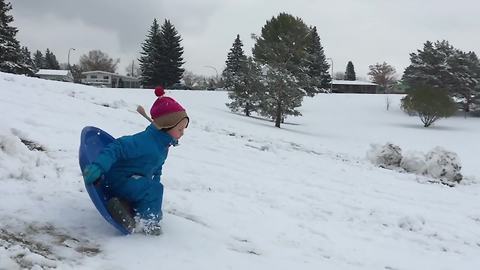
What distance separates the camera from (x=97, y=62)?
4016 inches

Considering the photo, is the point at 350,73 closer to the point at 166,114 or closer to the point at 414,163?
the point at 414,163

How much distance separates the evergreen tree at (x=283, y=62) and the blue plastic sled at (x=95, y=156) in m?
22.9

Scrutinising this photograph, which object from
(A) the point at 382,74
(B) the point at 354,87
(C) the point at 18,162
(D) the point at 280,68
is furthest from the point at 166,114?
(A) the point at 382,74

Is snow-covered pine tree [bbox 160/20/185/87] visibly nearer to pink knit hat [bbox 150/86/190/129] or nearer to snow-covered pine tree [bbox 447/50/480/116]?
snow-covered pine tree [bbox 447/50/480/116]

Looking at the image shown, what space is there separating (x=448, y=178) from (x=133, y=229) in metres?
10.1

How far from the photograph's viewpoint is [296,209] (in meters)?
6.01

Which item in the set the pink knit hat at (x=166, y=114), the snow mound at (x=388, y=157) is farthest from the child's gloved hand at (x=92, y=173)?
the snow mound at (x=388, y=157)

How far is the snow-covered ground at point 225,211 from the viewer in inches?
138

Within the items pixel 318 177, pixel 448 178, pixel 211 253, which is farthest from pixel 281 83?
pixel 211 253

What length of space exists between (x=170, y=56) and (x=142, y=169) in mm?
51674

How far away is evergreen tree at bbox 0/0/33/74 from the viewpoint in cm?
3650

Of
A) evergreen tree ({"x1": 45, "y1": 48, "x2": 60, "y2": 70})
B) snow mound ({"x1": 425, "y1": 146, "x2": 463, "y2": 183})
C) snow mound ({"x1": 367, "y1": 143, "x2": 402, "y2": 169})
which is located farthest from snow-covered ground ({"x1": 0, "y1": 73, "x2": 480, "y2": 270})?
evergreen tree ({"x1": 45, "y1": 48, "x2": 60, "y2": 70})

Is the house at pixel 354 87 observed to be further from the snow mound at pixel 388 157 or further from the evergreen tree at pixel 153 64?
the snow mound at pixel 388 157

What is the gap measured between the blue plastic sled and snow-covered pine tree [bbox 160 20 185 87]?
5068 cm
